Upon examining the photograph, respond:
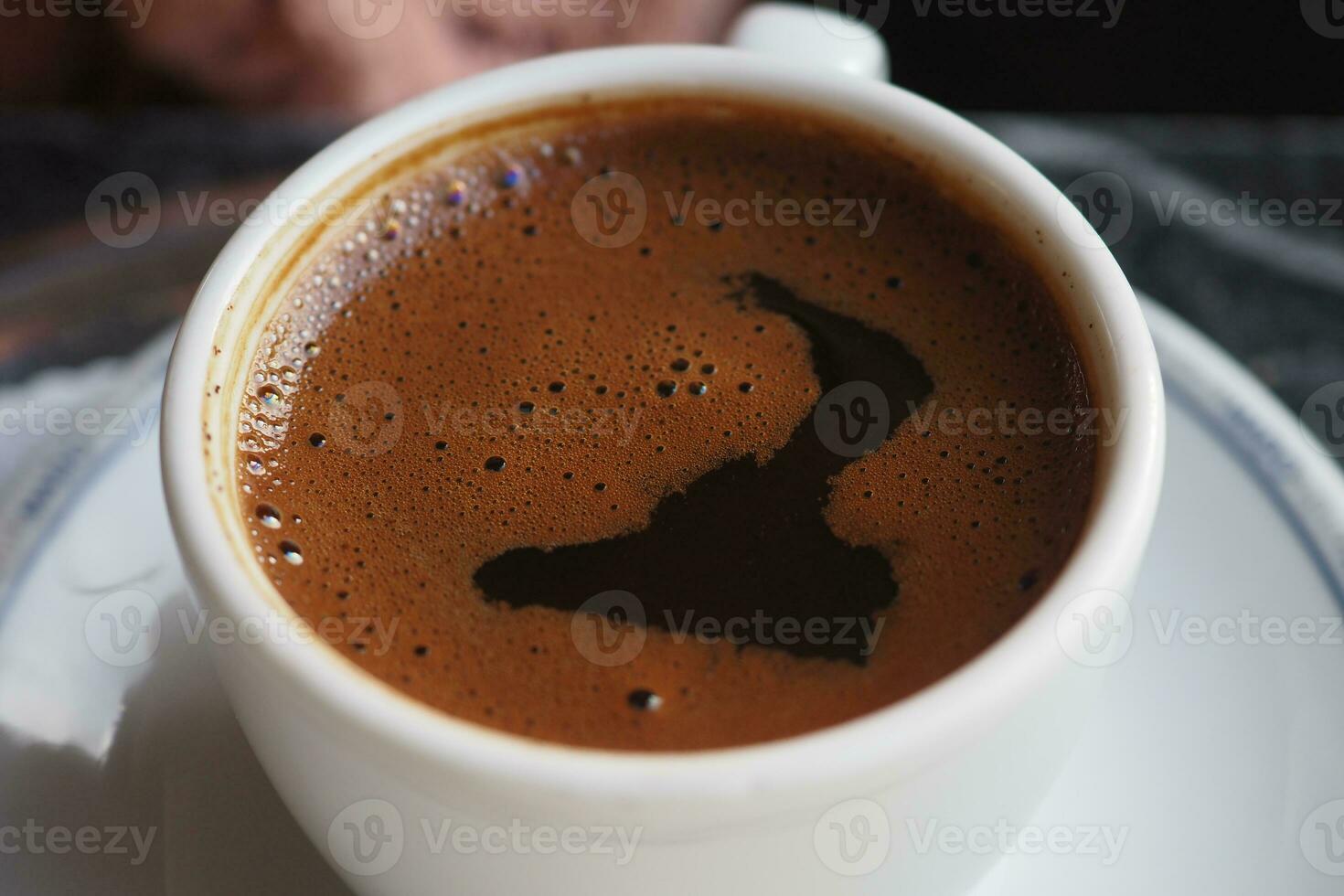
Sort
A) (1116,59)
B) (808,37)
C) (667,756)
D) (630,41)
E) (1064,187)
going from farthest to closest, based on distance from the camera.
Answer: (1116,59)
(630,41)
(1064,187)
(808,37)
(667,756)

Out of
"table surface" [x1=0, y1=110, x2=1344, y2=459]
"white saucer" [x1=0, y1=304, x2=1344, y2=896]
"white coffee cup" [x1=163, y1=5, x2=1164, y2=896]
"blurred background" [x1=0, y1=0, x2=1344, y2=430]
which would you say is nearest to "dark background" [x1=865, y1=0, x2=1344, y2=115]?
"blurred background" [x1=0, y1=0, x2=1344, y2=430]

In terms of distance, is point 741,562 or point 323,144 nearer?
point 741,562

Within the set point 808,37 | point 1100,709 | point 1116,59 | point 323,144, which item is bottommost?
point 323,144

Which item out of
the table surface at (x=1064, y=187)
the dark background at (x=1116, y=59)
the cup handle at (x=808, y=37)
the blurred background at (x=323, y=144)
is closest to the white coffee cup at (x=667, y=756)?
the blurred background at (x=323, y=144)

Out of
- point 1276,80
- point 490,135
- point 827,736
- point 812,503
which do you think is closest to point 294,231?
point 490,135

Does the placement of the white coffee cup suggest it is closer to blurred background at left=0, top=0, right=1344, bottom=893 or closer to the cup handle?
blurred background at left=0, top=0, right=1344, bottom=893

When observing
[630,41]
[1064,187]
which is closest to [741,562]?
[1064,187]

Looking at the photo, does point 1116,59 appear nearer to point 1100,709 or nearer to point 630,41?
point 630,41

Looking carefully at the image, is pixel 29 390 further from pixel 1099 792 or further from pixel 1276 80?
pixel 1276 80
